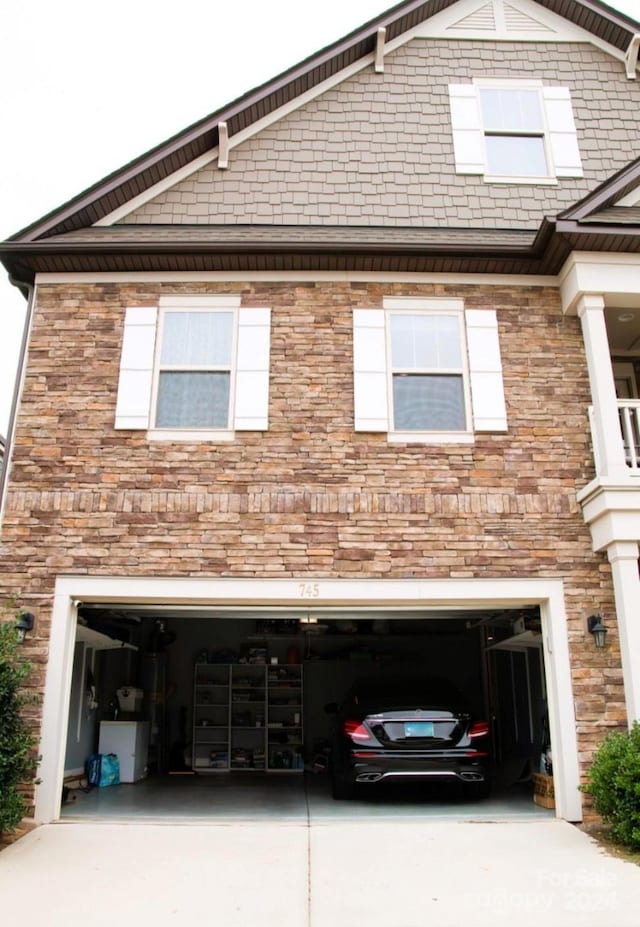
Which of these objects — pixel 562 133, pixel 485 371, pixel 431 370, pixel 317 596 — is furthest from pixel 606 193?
pixel 317 596

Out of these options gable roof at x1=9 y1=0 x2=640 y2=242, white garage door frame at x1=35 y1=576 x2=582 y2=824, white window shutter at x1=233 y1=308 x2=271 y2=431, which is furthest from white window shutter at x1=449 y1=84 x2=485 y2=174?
white garage door frame at x1=35 y1=576 x2=582 y2=824

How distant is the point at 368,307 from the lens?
918 cm

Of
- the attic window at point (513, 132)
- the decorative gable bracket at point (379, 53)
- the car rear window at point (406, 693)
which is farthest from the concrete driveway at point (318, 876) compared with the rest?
the decorative gable bracket at point (379, 53)

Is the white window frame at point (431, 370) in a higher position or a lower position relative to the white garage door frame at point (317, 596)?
higher

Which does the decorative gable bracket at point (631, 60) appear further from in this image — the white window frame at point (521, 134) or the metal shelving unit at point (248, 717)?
the metal shelving unit at point (248, 717)

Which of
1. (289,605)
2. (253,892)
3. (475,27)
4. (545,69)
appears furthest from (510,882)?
(475,27)

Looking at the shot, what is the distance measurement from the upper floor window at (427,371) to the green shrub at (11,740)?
4226mm

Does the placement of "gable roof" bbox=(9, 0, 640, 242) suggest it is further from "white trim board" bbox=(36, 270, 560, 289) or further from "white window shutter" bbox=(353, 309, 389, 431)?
"white window shutter" bbox=(353, 309, 389, 431)

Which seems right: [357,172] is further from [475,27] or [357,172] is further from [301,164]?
[475,27]

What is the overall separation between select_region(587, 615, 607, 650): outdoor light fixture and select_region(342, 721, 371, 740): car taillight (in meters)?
2.59

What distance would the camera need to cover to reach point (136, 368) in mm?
8867

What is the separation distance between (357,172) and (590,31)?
14.5 ft

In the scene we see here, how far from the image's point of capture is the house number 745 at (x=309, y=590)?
26.7 ft

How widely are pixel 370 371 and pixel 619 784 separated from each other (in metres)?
4.86
